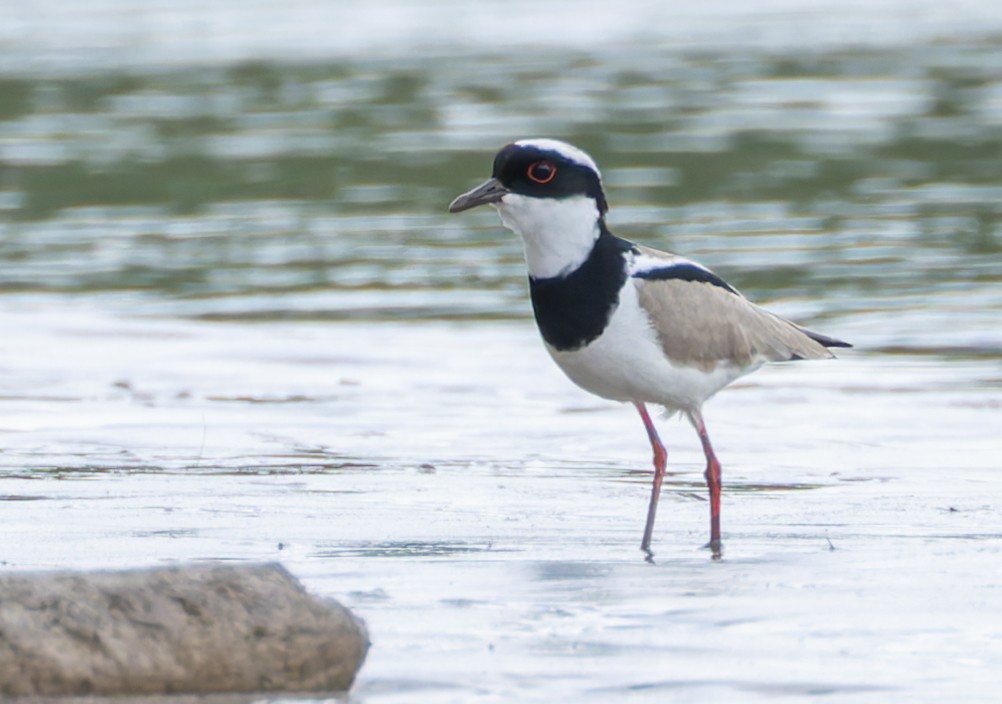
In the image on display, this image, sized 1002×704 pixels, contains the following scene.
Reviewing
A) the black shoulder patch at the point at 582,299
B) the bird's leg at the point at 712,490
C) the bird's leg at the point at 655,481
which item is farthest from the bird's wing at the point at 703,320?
the bird's leg at the point at 655,481

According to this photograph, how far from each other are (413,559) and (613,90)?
1965 centimetres

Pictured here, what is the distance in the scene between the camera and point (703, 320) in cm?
809

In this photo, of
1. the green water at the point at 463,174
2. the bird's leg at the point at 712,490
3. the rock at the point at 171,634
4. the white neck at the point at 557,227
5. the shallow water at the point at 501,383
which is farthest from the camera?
the green water at the point at 463,174

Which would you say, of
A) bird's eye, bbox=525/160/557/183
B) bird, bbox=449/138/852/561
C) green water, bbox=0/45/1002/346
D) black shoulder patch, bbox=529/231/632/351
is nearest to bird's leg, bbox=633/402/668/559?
bird, bbox=449/138/852/561

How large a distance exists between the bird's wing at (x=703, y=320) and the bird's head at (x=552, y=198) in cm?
28

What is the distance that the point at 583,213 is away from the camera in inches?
309

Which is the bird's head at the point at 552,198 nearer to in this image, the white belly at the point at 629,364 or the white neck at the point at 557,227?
the white neck at the point at 557,227

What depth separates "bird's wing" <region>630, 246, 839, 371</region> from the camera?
7930 millimetres

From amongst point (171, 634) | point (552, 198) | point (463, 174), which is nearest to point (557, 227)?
point (552, 198)

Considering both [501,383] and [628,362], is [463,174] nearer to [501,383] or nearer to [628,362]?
[501,383]

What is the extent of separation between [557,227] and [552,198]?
11cm

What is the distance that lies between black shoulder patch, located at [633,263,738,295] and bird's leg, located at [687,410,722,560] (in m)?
0.53

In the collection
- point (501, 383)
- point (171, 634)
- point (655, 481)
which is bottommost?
point (501, 383)

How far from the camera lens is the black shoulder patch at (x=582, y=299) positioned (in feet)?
25.5
